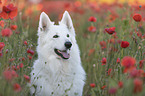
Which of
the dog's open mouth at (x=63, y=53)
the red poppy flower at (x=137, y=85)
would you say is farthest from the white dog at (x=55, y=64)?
the red poppy flower at (x=137, y=85)

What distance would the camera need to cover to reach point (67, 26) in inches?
141

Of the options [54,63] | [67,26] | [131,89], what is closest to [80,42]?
[67,26]

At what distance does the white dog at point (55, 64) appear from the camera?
3.15m

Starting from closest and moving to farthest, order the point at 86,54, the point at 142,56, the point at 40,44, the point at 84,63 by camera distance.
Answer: the point at 142,56 < the point at 40,44 < the point at 84,63 < the point at 86,54

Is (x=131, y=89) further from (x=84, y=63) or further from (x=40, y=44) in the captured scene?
(x=84, y=63)

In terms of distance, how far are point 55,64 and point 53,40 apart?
0.43 meters

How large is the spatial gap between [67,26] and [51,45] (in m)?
0.60

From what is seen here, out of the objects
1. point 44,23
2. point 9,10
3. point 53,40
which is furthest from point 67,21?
point 9,10

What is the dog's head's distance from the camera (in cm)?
309

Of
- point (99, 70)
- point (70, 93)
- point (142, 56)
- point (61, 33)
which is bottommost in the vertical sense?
point (70, 93)

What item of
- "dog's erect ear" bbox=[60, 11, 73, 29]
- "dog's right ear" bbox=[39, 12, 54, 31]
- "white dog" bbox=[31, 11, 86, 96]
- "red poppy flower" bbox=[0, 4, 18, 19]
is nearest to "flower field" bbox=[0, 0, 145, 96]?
"red poppy flower" bbox=[0, 4, 18, 19]

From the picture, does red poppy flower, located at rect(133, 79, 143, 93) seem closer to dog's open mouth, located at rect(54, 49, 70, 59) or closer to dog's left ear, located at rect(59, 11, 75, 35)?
dog's open mouth, located at rect(54, 49, 70, 59)

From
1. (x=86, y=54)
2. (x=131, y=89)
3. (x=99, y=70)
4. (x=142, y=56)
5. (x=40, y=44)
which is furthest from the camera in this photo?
(x=86, y=54)

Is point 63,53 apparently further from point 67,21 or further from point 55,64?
point 67,21
